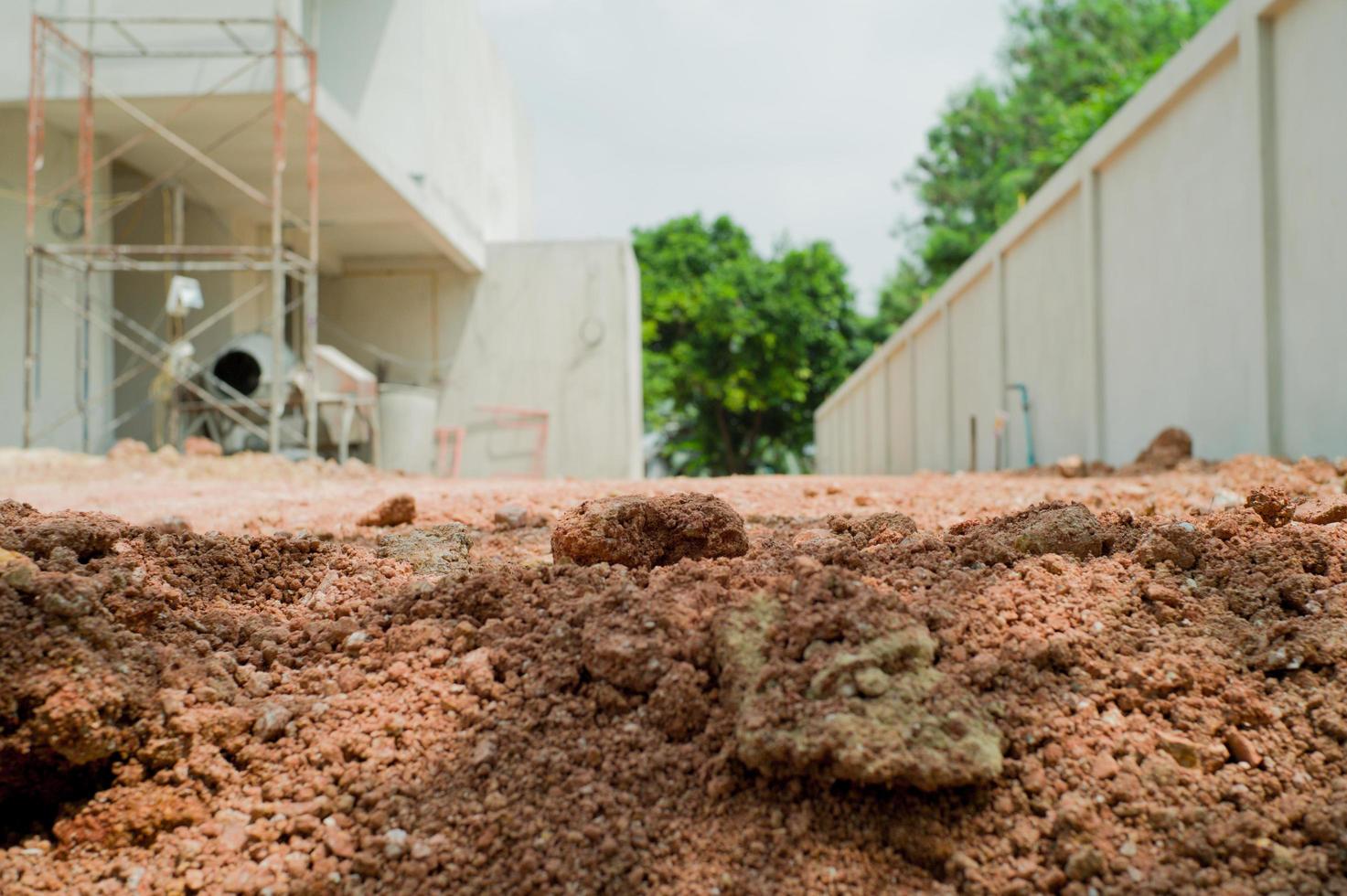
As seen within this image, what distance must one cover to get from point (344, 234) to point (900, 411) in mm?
10492

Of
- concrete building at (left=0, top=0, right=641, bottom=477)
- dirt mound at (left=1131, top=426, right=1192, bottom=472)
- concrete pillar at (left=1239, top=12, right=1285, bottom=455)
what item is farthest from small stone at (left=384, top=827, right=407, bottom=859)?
concrete building at (left=0, top=0, right=641, bottom=477)

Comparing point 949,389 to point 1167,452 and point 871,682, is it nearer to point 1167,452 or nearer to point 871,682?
point 1167,452

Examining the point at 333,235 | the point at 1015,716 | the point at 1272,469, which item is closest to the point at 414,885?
the point at 1015,716

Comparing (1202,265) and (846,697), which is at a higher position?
(1202,265)

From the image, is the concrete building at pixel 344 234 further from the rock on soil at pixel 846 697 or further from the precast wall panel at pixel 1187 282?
the rock on soil at pixel 846 697

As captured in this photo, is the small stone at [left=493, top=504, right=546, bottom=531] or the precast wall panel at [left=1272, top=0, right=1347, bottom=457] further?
the precast wall panel at [left=1272, top=0, right=1347, bottom=457]

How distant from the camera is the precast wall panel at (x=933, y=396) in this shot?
1490 centimetres

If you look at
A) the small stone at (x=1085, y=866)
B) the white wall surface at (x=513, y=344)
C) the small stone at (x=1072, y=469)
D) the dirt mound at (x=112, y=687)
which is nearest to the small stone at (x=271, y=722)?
the dirt mound at (x=112, y=687)

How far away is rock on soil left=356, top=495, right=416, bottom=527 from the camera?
3557mm

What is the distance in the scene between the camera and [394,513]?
141 inches

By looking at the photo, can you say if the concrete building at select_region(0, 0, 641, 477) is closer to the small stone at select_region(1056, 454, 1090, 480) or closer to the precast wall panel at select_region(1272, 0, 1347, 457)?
the small stone at select_region(1056, 454, 1090, 480)

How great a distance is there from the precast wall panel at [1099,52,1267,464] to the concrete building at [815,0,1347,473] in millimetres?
16

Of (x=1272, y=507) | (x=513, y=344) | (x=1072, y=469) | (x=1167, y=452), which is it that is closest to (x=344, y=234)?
(x=513, y=344)

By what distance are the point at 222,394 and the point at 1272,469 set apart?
10.7 meters
